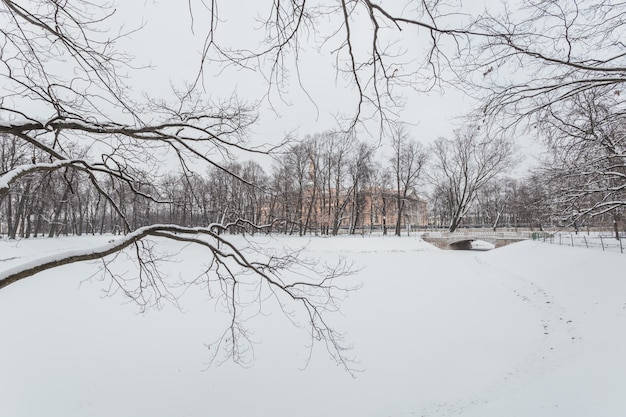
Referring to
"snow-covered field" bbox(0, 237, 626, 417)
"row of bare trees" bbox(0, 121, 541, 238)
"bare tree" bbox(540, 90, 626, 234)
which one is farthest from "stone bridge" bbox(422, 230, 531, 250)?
"bare tree" bbox(540, 90, 626, 234)

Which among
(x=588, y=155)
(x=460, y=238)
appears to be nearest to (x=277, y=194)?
(x=588, y=155)

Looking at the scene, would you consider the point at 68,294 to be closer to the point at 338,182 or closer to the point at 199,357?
the point at 199,357

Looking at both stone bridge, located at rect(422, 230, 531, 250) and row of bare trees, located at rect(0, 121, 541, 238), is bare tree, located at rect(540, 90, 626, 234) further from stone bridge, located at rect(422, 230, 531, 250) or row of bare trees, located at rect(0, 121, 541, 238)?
stone bridge, located at rect(422, 230, 531, 250)

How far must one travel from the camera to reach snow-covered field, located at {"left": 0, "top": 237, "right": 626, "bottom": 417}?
284 inches

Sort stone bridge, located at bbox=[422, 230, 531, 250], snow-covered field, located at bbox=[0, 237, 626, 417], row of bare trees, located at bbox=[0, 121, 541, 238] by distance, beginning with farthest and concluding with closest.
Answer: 1. stone bridge, located at bbox=[422, 230, 531, 250]
2. snow-covered field, located at bbox=[0, 237, 626, 417]
3. row of bare trees, located at bbox=[0, 121, 541, 238]

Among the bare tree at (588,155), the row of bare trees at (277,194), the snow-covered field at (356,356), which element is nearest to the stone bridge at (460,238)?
the row of bare trees at (277,194)

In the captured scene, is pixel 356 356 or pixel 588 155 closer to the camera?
pixel 588 155

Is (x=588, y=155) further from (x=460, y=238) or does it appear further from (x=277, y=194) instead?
(x=460, y=238)

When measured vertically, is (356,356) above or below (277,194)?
below

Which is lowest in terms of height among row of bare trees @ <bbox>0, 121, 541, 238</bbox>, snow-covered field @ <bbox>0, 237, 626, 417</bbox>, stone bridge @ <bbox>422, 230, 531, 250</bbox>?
snow-covered field @ <bbox>0, 237, 626, 417</bbox>

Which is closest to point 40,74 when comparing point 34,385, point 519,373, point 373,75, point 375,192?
point 373,75

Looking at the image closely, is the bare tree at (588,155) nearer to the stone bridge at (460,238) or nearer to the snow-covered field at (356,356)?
the snow-covered field at (356,356)

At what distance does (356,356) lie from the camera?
32.1 ft

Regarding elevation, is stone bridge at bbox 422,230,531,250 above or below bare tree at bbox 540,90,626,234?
below
